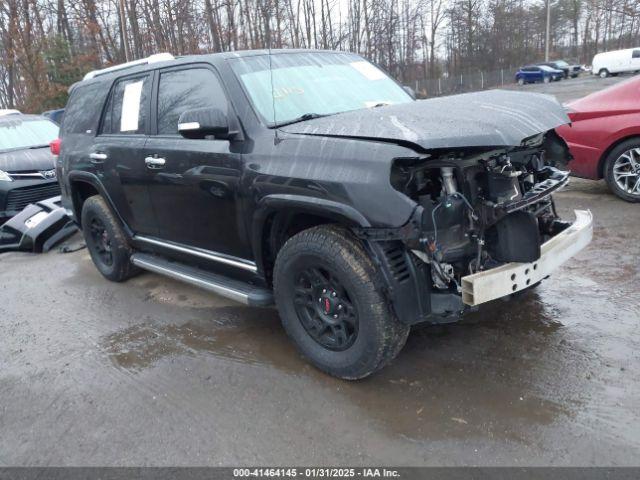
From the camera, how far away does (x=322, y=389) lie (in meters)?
3.25

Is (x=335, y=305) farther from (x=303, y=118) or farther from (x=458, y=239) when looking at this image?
(x=303, y=118)

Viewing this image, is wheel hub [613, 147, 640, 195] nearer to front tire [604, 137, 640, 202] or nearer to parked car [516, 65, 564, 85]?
front tire [604, 137, 640, 202]

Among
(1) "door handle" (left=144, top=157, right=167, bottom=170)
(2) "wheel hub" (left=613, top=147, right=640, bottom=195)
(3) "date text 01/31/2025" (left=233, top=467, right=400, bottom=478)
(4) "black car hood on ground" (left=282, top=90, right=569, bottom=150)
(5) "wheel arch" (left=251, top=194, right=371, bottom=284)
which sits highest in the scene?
(4) "black car hood on ground" (left=282, top=90, right=569, bottom=150)

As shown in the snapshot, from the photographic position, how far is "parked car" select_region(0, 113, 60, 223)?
26.8 ft

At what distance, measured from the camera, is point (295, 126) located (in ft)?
11.0

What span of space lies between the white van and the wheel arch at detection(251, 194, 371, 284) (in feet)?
139

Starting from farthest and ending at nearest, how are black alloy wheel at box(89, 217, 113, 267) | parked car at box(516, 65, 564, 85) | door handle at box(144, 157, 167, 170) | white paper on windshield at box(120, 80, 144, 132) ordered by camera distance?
parked car at box(516, 65, 564, 85)
black alloy wheel at box(89, 217, 113, 267)
white paper on windshield at box(120, 80, 144, 132)
door handle at box(144, 157, 167, 170)

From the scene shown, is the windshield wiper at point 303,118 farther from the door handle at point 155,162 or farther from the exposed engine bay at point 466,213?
the door handle at point 155,162

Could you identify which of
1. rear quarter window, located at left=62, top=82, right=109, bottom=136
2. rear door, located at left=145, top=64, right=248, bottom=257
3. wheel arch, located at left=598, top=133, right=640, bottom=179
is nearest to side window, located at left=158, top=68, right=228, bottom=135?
rear door, located at left=145, top=64, right=248, bottom=257

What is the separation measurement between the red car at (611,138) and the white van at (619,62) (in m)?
37.9

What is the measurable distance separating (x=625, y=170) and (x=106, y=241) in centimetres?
580

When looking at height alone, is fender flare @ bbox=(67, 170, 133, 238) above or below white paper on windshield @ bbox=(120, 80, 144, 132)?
below

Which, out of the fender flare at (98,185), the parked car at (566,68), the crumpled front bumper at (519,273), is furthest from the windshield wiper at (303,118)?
the parked car at (566,68)

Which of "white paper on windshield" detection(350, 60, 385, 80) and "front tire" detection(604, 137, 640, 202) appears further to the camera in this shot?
"front tire" detection(604, 137, 640, 202)
